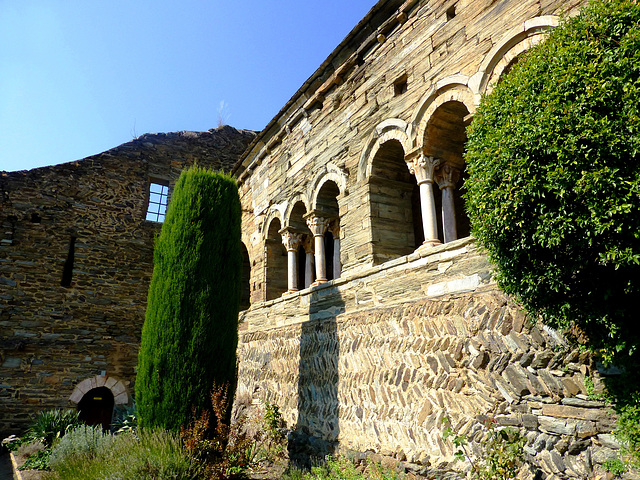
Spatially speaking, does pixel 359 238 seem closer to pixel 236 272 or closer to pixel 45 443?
pixel 236 272

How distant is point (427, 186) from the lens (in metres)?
5.54

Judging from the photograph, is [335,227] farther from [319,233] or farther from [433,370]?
[433,370]

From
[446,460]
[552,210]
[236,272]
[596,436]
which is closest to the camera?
[552,210]

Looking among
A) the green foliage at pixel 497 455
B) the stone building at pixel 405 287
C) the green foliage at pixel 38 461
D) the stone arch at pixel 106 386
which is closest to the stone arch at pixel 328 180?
the stone building at pixel 405 287

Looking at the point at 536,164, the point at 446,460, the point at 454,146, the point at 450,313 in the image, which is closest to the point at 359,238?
the point at 454,146

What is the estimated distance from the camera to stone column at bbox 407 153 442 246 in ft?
17.9

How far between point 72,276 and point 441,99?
1074cm

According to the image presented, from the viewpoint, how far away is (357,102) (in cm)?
707

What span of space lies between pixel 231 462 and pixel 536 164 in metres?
4.92

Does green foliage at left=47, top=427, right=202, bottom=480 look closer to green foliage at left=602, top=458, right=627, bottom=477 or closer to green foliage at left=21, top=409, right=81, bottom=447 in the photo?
green foliage at left=21, top=409, right=81, bottom=447

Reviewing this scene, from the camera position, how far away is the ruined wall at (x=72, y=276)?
428 inches

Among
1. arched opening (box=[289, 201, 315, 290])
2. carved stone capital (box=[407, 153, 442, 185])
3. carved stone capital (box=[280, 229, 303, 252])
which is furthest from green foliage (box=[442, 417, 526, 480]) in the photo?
carved stone capital (box=[280, 229, 303, 252])

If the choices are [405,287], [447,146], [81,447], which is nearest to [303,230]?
[447,146]

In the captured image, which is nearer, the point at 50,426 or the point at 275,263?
the point at 275,263
